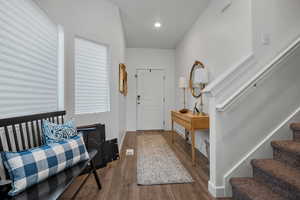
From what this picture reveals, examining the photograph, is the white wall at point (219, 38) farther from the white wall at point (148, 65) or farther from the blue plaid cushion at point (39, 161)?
the blue plaid cushion at point (39, 161)

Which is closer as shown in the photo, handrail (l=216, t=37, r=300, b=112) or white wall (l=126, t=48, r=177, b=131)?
handrail (l=216, t=37, r=300, b=112)

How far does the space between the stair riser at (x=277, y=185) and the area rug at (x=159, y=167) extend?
78 cm

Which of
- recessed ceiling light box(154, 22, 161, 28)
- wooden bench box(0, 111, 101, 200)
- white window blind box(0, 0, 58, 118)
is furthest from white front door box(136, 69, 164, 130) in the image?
wooden bench box(0, 111, 101, 200)

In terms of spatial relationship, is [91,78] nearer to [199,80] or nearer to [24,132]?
[24,132]

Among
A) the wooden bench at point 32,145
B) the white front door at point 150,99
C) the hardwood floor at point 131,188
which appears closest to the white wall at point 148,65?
the white front door at point 150,99

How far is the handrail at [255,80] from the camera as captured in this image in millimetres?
1604

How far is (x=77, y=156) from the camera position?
1487 mm

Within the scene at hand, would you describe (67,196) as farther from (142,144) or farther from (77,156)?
(142,144)

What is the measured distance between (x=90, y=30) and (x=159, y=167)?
239 centimetres

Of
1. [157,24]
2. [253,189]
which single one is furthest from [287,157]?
[157,24]

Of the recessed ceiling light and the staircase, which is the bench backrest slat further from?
the recessed ceiling light

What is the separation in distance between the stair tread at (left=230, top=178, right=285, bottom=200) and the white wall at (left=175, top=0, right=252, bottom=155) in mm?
1268

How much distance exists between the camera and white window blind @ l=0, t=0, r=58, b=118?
131 centimetres

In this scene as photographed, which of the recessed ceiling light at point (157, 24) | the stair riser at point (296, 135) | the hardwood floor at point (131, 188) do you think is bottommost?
the hardwood floor at point (131, 188)
